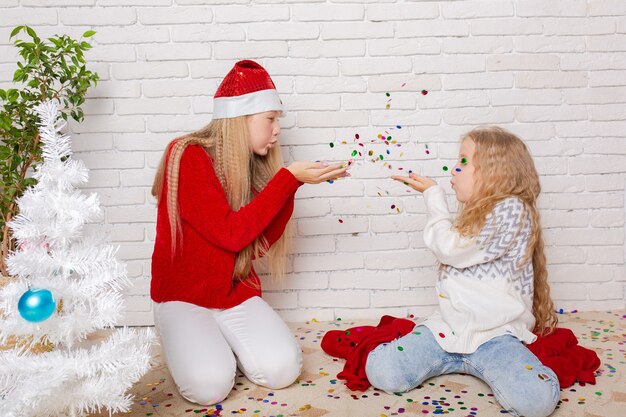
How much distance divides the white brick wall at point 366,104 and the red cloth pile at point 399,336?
1.44ft

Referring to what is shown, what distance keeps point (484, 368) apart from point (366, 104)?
118 cm

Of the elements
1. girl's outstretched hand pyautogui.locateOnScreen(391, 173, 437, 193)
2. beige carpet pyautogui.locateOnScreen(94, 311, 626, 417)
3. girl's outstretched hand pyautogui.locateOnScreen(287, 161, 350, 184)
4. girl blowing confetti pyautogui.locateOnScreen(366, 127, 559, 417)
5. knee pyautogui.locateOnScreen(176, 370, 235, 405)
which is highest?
girl's outstretched hand pyautogui.locateOnScreen(287, 161, 350, 184)

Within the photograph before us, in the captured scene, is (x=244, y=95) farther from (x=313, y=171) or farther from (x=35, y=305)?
(x=35, y=305)

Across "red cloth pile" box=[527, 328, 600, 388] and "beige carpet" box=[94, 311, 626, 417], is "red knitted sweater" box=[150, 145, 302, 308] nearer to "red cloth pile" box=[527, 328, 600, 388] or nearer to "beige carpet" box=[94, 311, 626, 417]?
"beige carpet" box=[94, 311, 626, 417]

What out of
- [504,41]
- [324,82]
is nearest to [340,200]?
[324,82]

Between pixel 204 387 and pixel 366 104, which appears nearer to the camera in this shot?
pixel 204 387

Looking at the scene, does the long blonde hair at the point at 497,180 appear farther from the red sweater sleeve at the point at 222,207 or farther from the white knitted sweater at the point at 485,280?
the red sweater sleeve at the point at 222,207

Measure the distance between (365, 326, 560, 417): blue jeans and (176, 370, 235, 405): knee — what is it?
0.44m

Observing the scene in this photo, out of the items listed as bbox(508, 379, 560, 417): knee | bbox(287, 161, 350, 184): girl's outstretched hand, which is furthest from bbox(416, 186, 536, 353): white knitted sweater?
bbox(287, 161, 350, 184): girl's outstretched hand

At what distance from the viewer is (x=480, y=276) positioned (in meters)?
1.97

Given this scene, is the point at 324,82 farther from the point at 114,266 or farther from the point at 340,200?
the point at 114,266

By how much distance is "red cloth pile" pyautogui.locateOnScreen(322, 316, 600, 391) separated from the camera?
1910mm

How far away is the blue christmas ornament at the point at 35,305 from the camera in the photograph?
1.36 m

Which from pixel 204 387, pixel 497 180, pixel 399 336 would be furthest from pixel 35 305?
pixel 497 180
